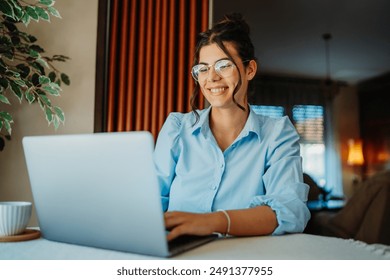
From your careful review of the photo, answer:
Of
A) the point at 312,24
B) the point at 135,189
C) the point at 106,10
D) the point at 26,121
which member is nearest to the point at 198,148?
the point at 135,189

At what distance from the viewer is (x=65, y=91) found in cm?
218

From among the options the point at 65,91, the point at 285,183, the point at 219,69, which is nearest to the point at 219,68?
the point at 219,69

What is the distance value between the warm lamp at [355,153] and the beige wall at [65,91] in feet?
5.71

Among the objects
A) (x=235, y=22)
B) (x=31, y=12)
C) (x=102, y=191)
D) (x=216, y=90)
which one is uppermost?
(x=31, y=12)

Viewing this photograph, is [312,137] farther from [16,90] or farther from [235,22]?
[16,90]

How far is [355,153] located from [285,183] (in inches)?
75.8

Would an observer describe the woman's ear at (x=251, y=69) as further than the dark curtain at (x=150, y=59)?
No

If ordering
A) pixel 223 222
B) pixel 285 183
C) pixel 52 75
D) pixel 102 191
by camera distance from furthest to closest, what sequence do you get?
pixel 52 75 → pixel 285 183 → pixel 223 222 → pixel 102 191

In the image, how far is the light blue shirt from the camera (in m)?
1.04

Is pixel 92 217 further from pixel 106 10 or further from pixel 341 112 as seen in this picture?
pixel 341 112

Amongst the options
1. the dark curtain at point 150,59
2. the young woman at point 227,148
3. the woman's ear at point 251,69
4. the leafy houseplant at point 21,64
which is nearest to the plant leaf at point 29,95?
the leafy houseplant at point 21,64

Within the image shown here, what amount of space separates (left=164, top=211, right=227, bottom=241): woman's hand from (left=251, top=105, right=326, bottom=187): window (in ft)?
7.04

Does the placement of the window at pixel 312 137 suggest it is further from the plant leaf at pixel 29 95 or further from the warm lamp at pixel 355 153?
the plant leaf at pixel 29 95

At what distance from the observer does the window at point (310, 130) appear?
2.84 meters
